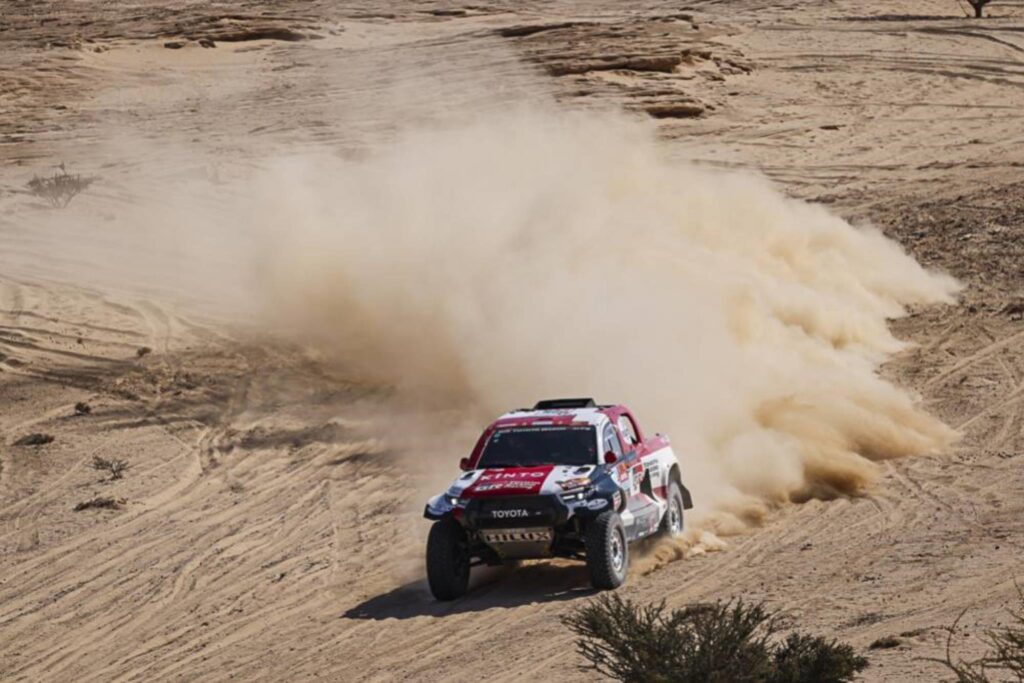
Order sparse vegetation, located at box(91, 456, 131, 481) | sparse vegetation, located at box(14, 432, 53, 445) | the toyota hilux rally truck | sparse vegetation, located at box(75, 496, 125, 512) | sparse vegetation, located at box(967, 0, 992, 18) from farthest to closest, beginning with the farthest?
sparse vegetation, located at box(967, 0, 992, 18)
sparse vegetation, located at box(14, 432, 53, 445)
sparse vegetation, located at box(91, 456, 131, 481)
sparse vegetation, located at box(75, 496, 125, 512)
the toyota hilux rally truck

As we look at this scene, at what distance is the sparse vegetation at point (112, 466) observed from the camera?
21.7 meters

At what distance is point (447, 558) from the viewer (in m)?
15.1

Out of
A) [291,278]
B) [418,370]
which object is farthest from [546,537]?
[291,278]

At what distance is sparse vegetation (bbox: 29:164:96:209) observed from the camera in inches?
1423

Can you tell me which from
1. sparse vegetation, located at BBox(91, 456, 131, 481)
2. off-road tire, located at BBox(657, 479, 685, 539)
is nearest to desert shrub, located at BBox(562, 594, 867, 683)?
off-road tire, located at BBox(657, 479, 685, 539)

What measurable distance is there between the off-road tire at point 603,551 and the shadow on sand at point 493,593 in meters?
0.23

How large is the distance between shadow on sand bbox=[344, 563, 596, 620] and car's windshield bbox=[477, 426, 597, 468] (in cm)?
113

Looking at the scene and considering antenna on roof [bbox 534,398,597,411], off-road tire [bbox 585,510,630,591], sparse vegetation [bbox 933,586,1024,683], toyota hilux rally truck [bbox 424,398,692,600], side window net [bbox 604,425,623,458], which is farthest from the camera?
antenna on roof [bbox 534,398,597,411]

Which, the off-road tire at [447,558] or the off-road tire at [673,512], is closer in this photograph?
the off-road tire at [447,558]

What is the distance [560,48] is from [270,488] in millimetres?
26276

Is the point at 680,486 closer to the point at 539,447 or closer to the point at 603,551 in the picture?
the point at 539,447

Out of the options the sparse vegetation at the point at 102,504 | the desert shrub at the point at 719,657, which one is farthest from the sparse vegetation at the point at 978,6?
the desert shrub at the point at 719,657

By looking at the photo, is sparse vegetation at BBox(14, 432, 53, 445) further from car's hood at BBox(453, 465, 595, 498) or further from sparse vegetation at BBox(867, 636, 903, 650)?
sparse vegetation at BBox(867, 636, 903, 650)

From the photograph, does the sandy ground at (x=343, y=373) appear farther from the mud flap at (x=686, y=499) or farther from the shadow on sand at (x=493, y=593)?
the mud flap at (x=686, y=499)
